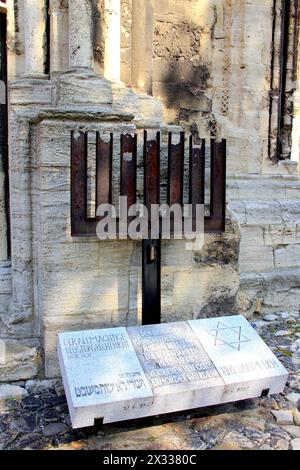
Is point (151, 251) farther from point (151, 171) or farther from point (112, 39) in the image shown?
point (112, 39)

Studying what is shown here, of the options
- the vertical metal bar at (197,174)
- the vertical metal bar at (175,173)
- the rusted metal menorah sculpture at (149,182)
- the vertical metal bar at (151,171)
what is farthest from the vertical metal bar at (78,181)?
the vertical metal bar at (197,174)

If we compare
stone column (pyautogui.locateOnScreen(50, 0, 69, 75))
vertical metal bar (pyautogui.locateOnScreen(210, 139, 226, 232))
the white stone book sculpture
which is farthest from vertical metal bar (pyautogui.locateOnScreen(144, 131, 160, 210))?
stone column (pyautogui.locateOnScreen(50, 0, 69, 75))

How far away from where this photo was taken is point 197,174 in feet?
7.87

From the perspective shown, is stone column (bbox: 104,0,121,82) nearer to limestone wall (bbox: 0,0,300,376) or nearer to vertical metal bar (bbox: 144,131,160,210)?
limestone wall (bbox: 0,0,300,376)

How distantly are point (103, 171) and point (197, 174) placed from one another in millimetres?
499

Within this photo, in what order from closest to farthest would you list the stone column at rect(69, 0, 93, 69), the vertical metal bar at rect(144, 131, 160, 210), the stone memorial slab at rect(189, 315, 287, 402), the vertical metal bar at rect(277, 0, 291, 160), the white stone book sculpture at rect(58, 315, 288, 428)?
the white stone book sculpture at rect(58, 315, 288, 428) → the stone memorial slab at rect(189, 315, 287, 402) → the vertical metal bar at rect(144, 131, 160, 210) → the stone column at rect(69, 0, 93, 69) → the vertical metal bar at rect(277, 0, 291, 160)

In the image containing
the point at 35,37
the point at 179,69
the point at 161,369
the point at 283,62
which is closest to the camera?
the point at 161,369

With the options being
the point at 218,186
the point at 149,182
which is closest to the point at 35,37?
the point at 149,182

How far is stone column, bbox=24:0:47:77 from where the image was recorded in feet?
9.53

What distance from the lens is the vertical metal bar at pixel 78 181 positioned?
223cm

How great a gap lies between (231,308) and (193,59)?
218 cm

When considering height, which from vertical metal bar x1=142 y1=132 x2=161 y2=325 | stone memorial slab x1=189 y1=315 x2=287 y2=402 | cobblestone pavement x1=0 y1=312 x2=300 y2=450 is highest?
vertical metal bar x1=142 y1=132 x2=161 y2=325

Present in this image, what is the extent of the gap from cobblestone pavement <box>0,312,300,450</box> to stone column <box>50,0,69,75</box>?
1.97m
